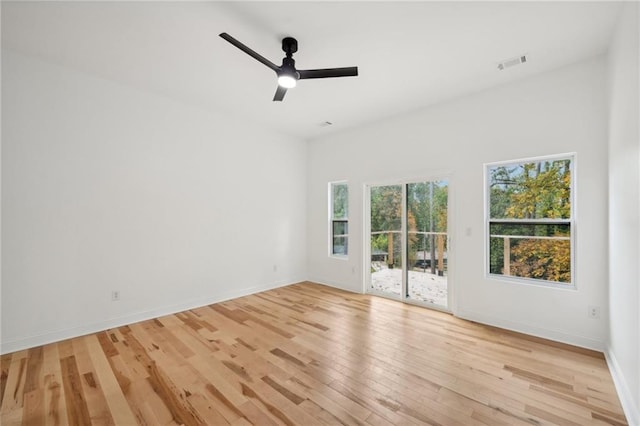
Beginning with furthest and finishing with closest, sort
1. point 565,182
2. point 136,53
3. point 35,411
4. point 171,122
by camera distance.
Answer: point 171,122, point 565,182, point 136,53, point 35,411

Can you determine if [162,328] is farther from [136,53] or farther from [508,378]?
[508,378]

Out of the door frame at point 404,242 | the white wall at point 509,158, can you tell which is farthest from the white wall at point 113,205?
the white wall at point 509,158

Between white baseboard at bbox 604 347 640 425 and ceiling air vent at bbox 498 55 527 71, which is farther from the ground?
ceiling air vent at bbox 498 55 527 71

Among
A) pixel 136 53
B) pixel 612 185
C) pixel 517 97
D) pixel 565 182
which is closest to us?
pixel 612 185

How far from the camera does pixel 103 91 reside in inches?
131

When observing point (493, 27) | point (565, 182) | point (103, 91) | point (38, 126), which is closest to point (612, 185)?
point (565, 182)

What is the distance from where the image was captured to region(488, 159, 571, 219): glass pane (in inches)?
122

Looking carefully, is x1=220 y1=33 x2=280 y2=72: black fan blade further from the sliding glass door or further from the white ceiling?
the sliding glass door

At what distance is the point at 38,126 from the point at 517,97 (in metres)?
5.58

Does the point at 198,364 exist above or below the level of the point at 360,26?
below

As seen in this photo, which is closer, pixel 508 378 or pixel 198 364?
pixel 508 378

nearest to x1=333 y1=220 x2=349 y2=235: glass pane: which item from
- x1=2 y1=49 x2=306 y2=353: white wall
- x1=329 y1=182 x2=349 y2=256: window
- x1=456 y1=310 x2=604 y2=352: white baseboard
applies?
x1=329 y1=182 x2=349 y2=256: window

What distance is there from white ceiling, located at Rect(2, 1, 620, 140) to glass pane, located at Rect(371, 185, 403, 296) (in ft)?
5.76

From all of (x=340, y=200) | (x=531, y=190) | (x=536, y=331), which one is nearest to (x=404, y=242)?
(x=340, y=200)
